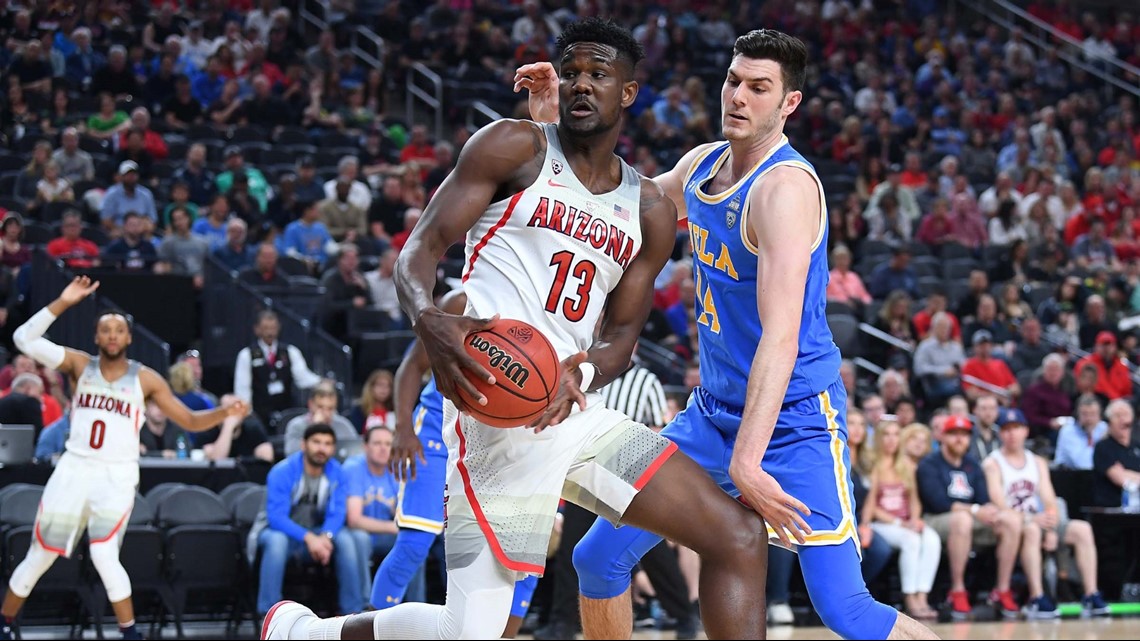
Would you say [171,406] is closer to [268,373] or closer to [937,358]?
[268,373]

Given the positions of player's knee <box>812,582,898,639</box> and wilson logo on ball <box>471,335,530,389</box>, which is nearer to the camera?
wilson logo on ball <box>471,335,530,389</box>

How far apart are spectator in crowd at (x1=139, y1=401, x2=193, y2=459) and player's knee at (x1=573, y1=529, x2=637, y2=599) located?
631cm

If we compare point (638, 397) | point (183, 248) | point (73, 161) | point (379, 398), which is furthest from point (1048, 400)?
point (73, 161)

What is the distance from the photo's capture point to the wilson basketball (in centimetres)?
380

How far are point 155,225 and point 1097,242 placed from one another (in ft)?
35.9

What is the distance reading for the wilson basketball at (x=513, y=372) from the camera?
3.80 meters

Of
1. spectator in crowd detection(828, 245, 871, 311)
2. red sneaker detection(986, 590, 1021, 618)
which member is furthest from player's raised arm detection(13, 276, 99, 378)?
spectator in crowd detection(828, 245, 871, 311)

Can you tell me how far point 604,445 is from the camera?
13.8 ft

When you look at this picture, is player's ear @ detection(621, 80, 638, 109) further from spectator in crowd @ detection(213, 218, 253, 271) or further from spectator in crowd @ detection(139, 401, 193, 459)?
spectator in crowd @ detection(213, 218, 253, 271)

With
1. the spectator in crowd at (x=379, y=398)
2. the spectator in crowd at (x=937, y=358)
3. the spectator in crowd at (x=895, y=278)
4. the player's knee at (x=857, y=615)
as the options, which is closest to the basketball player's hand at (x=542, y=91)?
the player's knee at (x=857, y=615)

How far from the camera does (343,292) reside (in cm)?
1279

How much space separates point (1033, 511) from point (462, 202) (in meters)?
8.04

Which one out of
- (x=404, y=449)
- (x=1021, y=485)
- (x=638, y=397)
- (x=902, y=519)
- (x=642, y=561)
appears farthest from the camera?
(x=1021, y=485)

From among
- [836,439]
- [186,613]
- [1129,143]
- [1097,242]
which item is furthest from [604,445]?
[1129,143]
